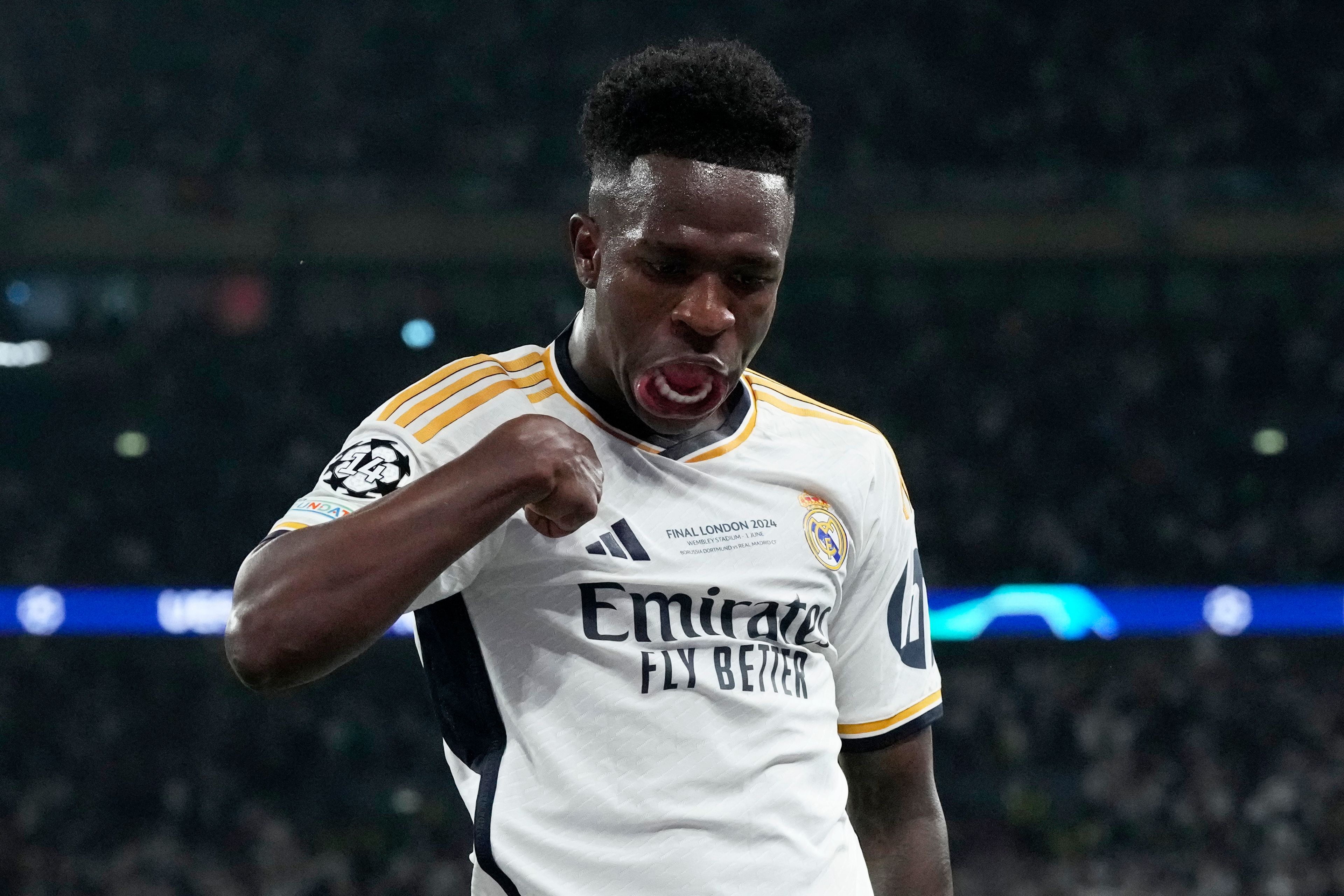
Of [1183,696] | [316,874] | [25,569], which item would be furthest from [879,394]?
[25,569]

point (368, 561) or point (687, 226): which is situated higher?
point (687, 226)

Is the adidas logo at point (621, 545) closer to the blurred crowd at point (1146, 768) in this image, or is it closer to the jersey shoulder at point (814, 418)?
the jersey shoulder at point (814, 418)

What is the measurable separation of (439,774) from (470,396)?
455 inches

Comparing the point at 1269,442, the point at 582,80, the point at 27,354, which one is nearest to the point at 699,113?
the point at 1269,442

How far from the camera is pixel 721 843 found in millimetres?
1757

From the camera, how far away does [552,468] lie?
5.13ft

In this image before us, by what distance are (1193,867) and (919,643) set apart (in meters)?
10.4

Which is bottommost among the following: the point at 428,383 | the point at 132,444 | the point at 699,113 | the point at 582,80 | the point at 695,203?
the point at 132,444

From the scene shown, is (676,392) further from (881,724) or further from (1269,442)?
(1269,442)

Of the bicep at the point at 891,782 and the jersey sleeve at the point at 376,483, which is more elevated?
the jersey sleeve at the point at 376,483

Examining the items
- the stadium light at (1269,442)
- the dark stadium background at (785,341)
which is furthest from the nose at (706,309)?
the stadium light at (1269,442)

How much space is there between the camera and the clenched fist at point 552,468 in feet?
5.10

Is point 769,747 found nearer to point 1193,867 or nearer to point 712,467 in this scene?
point 712,467

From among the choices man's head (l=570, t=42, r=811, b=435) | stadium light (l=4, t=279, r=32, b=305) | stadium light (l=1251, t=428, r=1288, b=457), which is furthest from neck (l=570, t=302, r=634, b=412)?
stadium light (l=4, t=279, r=32, b=305)
